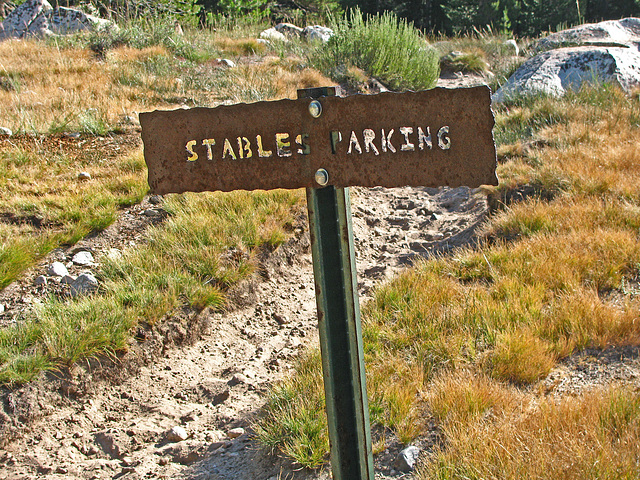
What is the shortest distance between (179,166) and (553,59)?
9.11 metres

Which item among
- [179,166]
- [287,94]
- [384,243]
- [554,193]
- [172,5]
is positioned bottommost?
[384,243]

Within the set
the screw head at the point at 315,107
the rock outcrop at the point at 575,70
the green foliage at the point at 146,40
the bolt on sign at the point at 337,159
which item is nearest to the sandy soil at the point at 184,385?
the bolt on sign at the point at 337,159

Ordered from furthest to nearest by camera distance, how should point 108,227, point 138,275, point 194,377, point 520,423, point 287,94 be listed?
1. point 287,94
2. point 108,227
3. point 138,275
4. point 194,377
5. point 520,423

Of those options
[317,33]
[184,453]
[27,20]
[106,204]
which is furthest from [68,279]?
[27,20]

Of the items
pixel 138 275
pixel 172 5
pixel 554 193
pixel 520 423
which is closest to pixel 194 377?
pixel 138 275

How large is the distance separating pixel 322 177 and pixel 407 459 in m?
1.41

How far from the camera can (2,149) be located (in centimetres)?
569

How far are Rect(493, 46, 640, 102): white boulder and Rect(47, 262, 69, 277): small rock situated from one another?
6728 mm

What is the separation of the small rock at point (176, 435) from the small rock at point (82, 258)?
5.53 feet

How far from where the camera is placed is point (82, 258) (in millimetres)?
4223

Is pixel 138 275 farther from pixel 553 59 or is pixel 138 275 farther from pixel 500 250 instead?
pixel 553 59

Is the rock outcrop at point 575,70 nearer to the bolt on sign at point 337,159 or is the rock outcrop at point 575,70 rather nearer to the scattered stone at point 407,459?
the scattered stone at point 407,459

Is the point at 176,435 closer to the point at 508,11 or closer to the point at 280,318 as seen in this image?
the point at 280,318

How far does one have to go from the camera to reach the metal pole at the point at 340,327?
172cm
